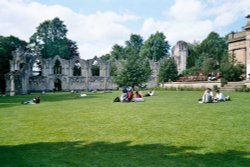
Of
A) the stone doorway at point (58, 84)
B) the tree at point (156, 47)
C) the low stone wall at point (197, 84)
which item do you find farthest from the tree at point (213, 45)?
the stone doorway at point (58, 84)

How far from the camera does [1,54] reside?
202ft

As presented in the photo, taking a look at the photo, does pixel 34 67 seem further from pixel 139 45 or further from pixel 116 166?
pixel 116 166

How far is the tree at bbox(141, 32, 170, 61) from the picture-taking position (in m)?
89.4

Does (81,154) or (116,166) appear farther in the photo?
(81,154)

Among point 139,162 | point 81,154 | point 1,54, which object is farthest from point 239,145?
point 1,54

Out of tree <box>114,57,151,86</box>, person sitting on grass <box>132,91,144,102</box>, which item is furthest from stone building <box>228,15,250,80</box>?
person sitting on grass <box>132,91,144,102</box>

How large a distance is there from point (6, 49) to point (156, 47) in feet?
142

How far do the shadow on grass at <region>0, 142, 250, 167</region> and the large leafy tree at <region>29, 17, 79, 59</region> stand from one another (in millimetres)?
66805

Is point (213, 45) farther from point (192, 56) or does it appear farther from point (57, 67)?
point (57, 67)

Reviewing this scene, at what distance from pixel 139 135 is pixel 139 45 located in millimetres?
94380

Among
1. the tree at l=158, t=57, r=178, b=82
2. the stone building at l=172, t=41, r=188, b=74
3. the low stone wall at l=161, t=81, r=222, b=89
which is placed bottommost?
the low stone wall at l=161, t=81, r=222, b=89

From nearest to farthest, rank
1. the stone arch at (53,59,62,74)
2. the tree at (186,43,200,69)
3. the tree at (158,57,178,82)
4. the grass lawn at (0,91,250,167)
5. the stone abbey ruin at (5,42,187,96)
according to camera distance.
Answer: the grass lawn at (0,91,250,167), the tree at (158,57,178,82), the stone abbey ruin at (5,42,187,96), the stone arch at (53,59,62,74), the tree at (186,43,200,69)

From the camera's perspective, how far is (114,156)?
23.2 ft

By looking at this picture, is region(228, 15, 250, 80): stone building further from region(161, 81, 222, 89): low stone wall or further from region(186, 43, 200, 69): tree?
region(186, 43, 200, 69): tree
